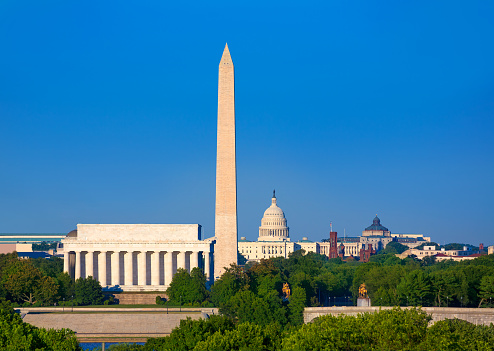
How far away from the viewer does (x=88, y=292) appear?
112m

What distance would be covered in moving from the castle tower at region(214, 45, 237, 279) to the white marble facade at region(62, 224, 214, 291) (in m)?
6.68

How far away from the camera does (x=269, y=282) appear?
10888 centimetres

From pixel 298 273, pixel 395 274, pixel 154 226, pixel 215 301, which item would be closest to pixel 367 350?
pixel 215 301

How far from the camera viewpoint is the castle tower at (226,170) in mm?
120375

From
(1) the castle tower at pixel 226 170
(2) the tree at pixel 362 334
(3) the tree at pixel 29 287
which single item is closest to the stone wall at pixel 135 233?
(1) the castle tower at pixel 226 170

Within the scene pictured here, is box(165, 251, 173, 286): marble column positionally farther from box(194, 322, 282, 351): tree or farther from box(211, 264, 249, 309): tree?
box(194, 322, 282, 351): tree

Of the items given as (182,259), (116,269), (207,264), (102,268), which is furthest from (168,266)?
(102,268)

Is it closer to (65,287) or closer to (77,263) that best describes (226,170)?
(65,287)

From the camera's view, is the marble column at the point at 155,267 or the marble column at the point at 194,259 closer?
the marble column at the point at 155,267

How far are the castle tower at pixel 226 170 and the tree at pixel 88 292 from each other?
1611 centimetres

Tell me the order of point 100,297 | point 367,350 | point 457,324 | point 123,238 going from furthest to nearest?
point 123,238 → point 100,297 → point 457,324 → point 367,350

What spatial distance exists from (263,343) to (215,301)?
4085cm

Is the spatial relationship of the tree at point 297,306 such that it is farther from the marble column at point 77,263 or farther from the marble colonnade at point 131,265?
the marble column at point 77,263

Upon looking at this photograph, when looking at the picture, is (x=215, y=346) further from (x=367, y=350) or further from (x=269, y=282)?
(x=269, y=282)
